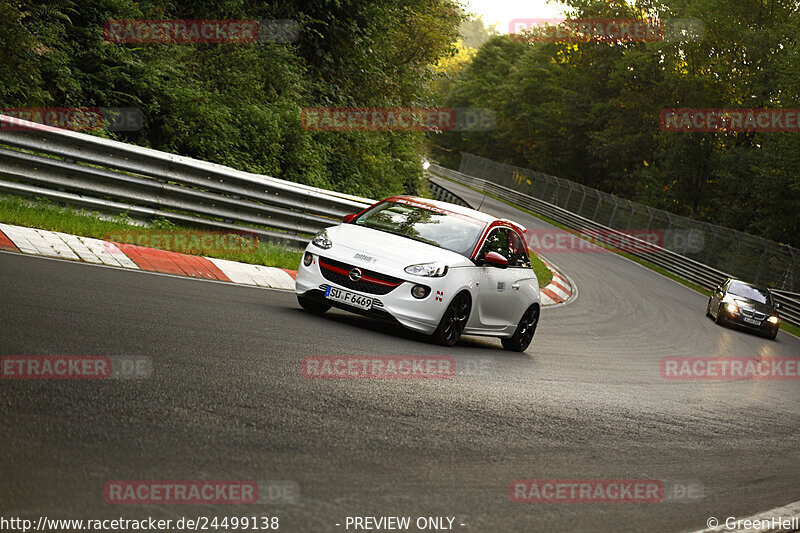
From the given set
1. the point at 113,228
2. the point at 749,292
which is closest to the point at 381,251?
the point at 113,228

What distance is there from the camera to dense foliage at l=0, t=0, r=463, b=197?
1549 centimetres

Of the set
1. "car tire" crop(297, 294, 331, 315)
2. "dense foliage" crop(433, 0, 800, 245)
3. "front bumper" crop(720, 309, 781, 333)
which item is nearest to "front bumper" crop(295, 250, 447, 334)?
"car tire" crop(297, 294, 331, 315)

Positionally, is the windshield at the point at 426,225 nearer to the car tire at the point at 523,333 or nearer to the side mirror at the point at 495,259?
the side mirror at the point at 495,259

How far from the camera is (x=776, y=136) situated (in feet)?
146

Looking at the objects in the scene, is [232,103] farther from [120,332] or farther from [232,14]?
[120,332]

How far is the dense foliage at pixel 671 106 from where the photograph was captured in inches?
1806

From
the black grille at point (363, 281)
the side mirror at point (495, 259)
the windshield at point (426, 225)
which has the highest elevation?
the windshield at point (426, 225)

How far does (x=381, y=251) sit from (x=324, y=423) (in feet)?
14.7

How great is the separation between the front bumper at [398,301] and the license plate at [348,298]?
36 mm

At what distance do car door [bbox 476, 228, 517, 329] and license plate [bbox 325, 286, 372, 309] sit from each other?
162 centimetres

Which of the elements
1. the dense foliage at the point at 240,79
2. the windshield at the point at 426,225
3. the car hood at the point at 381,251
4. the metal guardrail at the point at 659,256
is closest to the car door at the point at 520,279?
the windshield at the point at 426,225

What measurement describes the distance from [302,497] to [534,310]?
8.29 metres

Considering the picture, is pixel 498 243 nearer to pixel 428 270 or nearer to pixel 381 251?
pixel 428 270

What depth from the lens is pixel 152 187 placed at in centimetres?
1258
